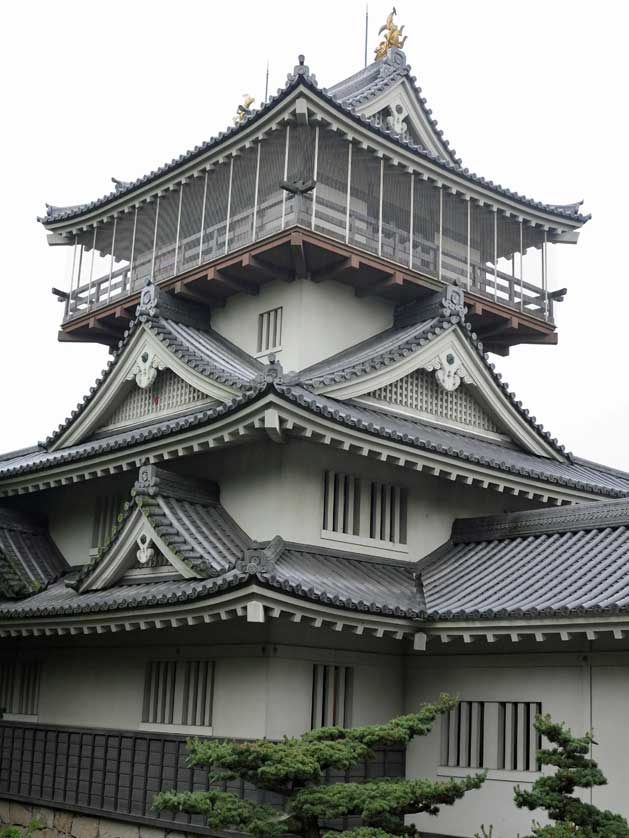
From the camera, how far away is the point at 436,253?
25406 mm

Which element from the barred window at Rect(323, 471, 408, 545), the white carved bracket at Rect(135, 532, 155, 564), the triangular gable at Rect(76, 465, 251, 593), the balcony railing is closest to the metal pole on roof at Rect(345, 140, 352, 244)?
the barred window at Rect(323, 471, 408, 545)

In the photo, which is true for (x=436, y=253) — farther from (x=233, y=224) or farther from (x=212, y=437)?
(x=212, y=437)

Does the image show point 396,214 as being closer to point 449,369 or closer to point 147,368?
point 449,369

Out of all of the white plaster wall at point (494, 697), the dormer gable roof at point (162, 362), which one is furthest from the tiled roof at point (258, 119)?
the white plaster wall at point (494, 697)

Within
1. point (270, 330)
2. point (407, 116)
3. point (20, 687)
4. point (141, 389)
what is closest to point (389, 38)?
point (407, 116)

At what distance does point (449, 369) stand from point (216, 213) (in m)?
7.06

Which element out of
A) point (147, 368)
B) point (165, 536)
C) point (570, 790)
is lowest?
point (570, 790)

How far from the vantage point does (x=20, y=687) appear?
2273 centimetres

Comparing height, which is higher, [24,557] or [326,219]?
[326,219]

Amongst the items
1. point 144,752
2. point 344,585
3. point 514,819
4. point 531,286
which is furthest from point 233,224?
point 514,819

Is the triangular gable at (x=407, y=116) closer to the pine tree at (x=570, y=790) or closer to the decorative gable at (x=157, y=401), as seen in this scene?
the decorative gable at (x=157, y=401)

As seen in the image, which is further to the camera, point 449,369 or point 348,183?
point 348,183

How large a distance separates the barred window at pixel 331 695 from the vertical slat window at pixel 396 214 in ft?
32.2

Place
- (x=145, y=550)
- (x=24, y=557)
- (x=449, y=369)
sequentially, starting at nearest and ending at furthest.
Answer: (x=145, y=550), (x=449, y=369), (x=24, y=557)
